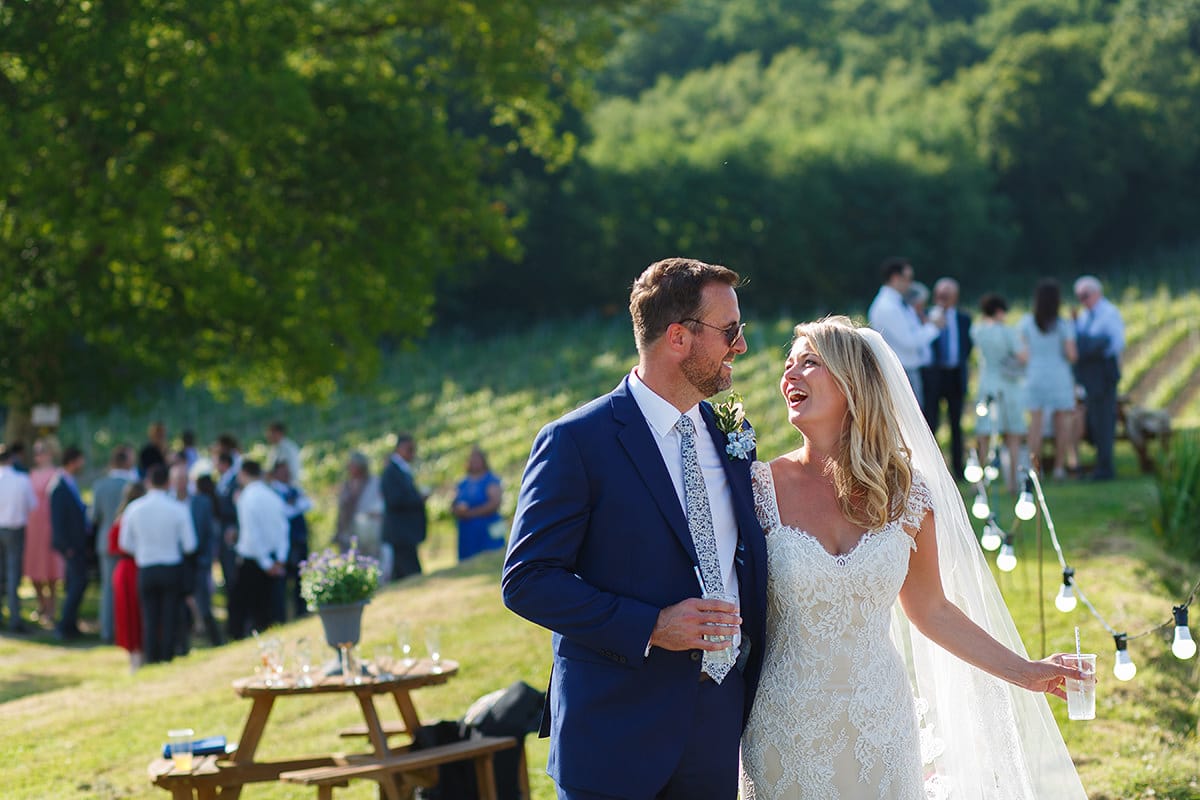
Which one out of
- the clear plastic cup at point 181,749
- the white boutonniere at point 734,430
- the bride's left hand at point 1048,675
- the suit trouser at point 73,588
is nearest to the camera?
the white boutonniere at point 734,430

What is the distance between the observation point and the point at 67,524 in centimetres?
1559

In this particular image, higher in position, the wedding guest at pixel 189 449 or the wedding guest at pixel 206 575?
the wedding guest at pixel 189 449

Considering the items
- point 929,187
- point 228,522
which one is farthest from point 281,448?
point 929,187

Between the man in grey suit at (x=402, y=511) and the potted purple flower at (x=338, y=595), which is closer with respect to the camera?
the potted purple flower at (x=338, y=595)

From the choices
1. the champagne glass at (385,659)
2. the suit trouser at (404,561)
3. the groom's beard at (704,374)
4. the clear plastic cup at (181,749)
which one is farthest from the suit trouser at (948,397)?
the groom's beard at (704,374)

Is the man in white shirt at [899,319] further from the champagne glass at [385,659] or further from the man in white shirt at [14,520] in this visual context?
the man in white shirt at [14,520]

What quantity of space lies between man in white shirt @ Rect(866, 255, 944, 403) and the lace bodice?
29.2 feet

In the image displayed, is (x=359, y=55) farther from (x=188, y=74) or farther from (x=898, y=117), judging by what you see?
(x=898, y=117)

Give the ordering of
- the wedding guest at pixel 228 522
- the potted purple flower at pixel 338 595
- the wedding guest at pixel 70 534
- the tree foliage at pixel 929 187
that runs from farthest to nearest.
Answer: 1. the tree foliage at pixel 929 187
2. the wedding guest at pixel 228 522
3. the wedding guest at pixel 70 534
4. the potted purple flower at pixel 338 595

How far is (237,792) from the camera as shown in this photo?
7.09 meters

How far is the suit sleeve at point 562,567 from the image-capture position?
3834 millimetres

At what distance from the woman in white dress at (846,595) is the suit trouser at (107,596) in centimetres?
1246

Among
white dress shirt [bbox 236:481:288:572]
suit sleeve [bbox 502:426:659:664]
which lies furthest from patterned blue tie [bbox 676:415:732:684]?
white dress shirt [bbox 236:481:288:572]

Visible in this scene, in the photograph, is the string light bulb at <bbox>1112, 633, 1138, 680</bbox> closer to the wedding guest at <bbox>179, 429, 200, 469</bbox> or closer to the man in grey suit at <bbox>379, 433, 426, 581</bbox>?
the man in grey suit at <bbox>379, 433, 426, 581</bbox>
